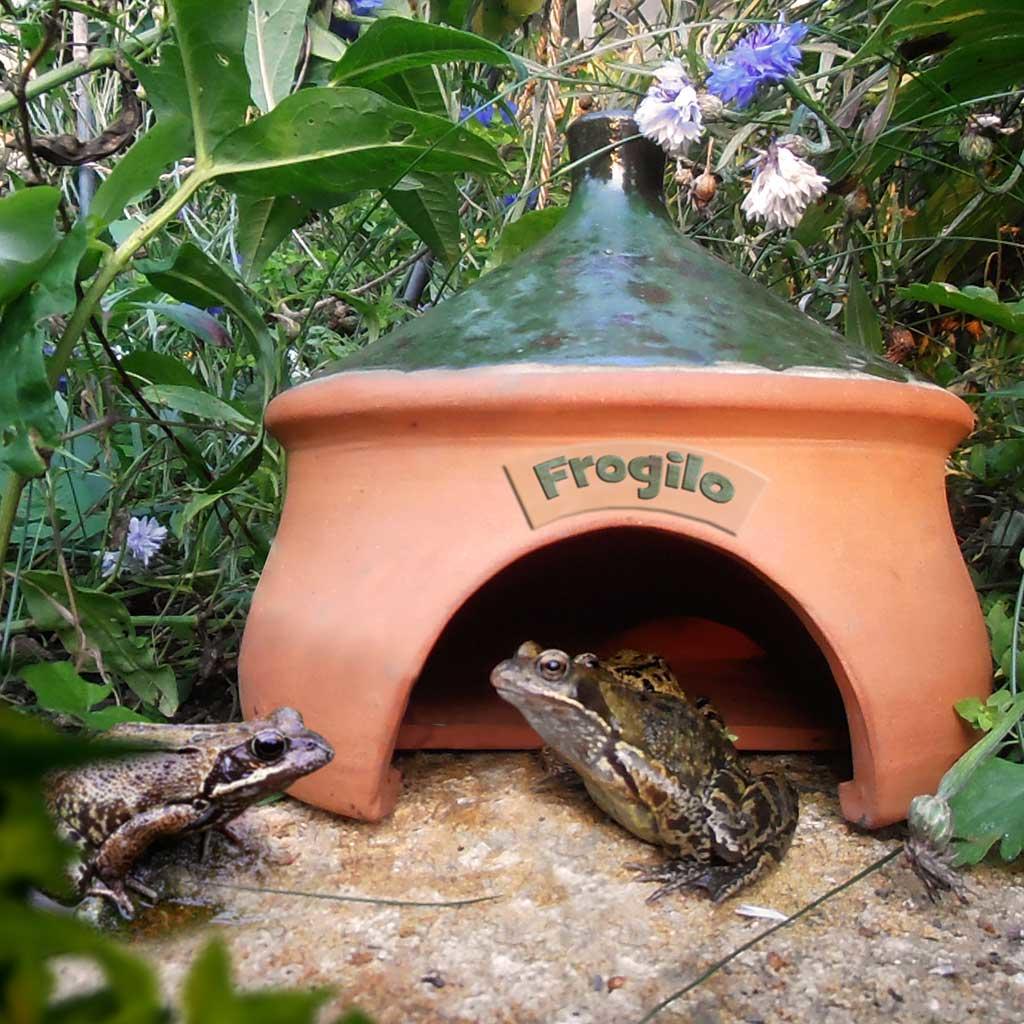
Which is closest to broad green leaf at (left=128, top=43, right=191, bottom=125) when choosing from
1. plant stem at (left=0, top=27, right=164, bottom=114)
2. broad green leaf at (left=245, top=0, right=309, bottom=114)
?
plant stem at (left=0, top=27, right=164, bottom=114)

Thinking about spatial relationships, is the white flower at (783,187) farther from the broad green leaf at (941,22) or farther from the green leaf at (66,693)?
the green leaf at (66,693)

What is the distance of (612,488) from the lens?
1296 millimetres

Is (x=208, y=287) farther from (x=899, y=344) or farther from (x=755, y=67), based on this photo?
(x=899, y=344)

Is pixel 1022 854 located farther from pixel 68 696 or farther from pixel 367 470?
pixel 68 696

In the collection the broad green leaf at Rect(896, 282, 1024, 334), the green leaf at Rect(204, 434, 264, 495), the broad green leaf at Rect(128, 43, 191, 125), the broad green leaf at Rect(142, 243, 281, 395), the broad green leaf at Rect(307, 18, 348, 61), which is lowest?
the green leaf at Rect(204, 434, 264, 495)

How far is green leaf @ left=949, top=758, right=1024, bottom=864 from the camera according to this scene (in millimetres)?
1196

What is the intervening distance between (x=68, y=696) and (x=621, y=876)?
80 centimetres

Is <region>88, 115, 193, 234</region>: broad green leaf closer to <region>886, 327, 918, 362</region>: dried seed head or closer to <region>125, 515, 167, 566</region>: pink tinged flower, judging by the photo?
<region>125, 515, 167, 566</region>: pink tinged flower

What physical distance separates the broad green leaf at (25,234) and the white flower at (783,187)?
3.16ft

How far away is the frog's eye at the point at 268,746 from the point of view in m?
1.26

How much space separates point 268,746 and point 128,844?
192 millimetres

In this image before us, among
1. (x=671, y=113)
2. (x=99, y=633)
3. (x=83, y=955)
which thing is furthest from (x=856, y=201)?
(x=83, y=955)

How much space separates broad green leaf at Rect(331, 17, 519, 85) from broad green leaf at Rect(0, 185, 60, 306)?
0.52 m

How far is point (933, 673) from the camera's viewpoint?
1.34 metres
